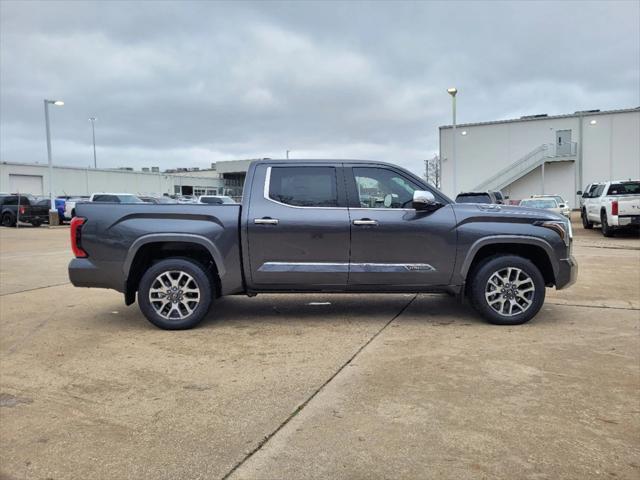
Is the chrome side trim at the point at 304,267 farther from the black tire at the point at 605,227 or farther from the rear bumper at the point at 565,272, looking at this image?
the black tire at the point at 605,227

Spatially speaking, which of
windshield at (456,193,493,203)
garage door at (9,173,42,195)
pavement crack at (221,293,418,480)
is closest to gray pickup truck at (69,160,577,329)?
pavement crack at (221,293,418,480)

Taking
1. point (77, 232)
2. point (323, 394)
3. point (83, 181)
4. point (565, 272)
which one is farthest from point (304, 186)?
point (83, 181)

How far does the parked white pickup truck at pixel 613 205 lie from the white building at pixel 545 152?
19.1 meters

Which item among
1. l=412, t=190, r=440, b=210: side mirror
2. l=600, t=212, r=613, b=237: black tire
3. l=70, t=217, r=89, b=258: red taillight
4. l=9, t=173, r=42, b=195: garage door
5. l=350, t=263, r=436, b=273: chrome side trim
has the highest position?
l=9, t=173, r=42, b=195: garage door

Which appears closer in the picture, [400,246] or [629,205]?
[400,246]

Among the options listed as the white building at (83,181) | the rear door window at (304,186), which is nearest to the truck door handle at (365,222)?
the rear door window at (304,186)

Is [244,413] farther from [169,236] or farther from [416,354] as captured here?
[169,236]

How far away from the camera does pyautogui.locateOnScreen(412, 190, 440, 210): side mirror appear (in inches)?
219

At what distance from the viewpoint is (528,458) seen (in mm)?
2990

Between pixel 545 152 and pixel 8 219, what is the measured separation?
3760 cm

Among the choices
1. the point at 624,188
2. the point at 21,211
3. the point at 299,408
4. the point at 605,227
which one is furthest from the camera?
the point at 21,211

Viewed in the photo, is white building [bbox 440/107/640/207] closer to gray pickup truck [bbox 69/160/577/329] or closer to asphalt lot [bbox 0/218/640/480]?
gray pickup truck [bbox 69/160/577/329]

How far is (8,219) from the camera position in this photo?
27578mm

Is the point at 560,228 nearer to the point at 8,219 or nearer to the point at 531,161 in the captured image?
the point at 8,219
